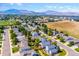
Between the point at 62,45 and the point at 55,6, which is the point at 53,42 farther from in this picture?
the point at 55,6

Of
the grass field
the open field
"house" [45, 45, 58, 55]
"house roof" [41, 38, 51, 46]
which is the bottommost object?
"house" [45, 45, 58, 55]

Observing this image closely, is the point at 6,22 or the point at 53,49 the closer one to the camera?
the point at 53,49

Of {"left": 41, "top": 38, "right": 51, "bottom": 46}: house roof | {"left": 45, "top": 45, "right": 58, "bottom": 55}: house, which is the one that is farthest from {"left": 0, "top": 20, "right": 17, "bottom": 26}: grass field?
{"left": 45, "top": 45, "right": 58, "bottom": 55}: house

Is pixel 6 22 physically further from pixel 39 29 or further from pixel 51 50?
pixel 51 50

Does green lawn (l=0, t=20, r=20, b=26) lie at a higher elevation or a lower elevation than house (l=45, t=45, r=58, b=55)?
higher

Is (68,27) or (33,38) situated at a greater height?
(68,27)

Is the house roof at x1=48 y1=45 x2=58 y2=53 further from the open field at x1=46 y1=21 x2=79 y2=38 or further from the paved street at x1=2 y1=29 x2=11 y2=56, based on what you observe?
the paved street at x1=2 y1=29 x2=11 y2=56

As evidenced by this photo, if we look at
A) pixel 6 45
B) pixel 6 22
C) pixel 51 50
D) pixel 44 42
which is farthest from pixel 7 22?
pixel 51 50

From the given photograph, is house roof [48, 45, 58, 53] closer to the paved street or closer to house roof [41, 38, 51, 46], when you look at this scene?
house roof [41, 38, 51, 46]

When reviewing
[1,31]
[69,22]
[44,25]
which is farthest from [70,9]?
[1,31]
